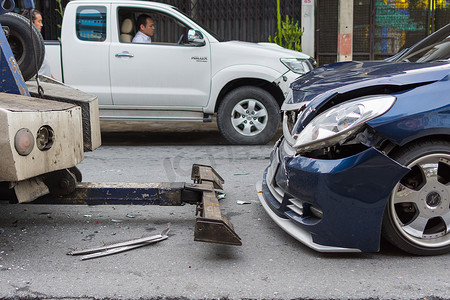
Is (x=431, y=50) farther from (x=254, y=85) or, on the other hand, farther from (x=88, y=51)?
(x=88, y=51)

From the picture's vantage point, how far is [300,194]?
337 centimetres

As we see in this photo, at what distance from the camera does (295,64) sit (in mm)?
7879

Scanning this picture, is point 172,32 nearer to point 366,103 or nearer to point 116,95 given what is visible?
point 116,95

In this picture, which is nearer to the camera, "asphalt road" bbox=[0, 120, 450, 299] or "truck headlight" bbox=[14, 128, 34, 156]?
"asphalt road" bbox=[0, 120, 450, 299]

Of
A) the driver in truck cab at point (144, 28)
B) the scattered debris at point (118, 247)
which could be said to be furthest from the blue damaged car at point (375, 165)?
the driver in truck cab at point (144, 28)

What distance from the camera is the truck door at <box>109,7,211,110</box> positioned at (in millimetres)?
7875

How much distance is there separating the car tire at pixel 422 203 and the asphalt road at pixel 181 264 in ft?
0.42

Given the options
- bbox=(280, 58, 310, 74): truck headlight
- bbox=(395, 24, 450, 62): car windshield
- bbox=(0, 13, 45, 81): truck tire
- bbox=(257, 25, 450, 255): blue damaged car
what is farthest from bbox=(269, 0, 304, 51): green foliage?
bbox=(257, 25, 450, 255): blue damaged car

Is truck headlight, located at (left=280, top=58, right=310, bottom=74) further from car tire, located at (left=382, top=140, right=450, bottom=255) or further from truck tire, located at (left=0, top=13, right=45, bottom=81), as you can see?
car tire, located at (left=382, top=140, right=450, bottom=255)

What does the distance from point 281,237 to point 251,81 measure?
174 inches

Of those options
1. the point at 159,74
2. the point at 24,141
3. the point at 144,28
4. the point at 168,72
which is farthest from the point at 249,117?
the point at 24,141

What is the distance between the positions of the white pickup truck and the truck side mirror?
0.01 m

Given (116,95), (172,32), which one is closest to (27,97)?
(116,95)

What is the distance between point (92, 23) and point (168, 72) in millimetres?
1327
